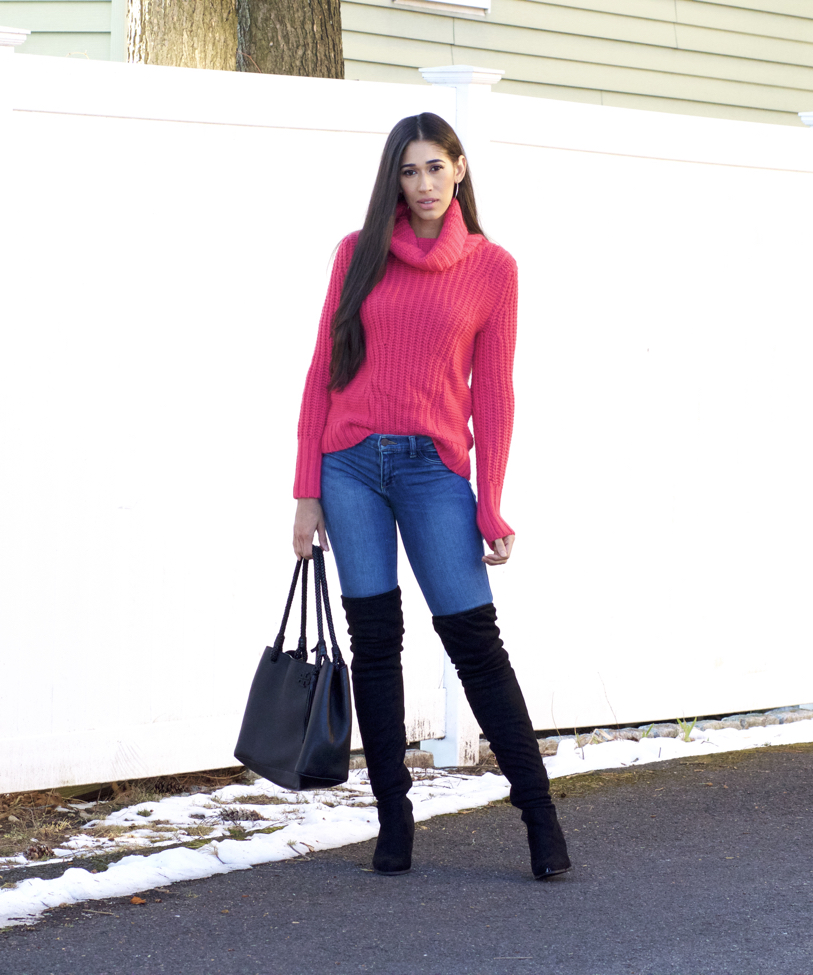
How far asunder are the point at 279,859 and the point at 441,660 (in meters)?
1.07

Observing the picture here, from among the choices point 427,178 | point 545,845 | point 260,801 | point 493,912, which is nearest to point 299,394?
point 427,178

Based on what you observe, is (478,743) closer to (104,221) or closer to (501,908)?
(501,908)

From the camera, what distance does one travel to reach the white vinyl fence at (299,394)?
3.66 metres

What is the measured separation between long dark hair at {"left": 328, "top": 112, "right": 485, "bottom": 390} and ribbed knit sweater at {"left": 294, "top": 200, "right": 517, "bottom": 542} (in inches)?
1.2

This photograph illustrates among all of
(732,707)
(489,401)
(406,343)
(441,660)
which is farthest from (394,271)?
(732,707)

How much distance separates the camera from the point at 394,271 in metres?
3.23

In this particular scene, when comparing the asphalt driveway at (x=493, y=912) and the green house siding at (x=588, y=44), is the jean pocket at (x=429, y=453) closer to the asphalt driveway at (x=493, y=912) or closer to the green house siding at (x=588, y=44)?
the asphalt driveway at (x=493, y=912)

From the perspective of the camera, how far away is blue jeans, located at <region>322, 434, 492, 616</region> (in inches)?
125

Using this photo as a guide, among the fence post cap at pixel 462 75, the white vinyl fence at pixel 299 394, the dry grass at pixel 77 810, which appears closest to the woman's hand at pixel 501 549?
the white vinyl fence at pixel 299 394

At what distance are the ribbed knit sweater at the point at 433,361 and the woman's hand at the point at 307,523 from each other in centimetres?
4

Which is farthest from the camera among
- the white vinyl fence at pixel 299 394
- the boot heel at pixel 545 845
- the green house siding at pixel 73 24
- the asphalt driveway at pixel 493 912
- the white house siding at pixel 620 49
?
the white house siding at pixel 620 49

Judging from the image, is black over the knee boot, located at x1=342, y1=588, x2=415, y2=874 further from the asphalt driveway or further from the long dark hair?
the long dark hair

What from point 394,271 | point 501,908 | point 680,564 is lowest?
point 501,908

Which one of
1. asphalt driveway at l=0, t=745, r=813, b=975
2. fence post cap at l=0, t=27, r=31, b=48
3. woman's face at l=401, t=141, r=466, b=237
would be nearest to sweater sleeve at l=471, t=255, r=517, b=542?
woman's face at l=401, t=141, r=466, b=237
